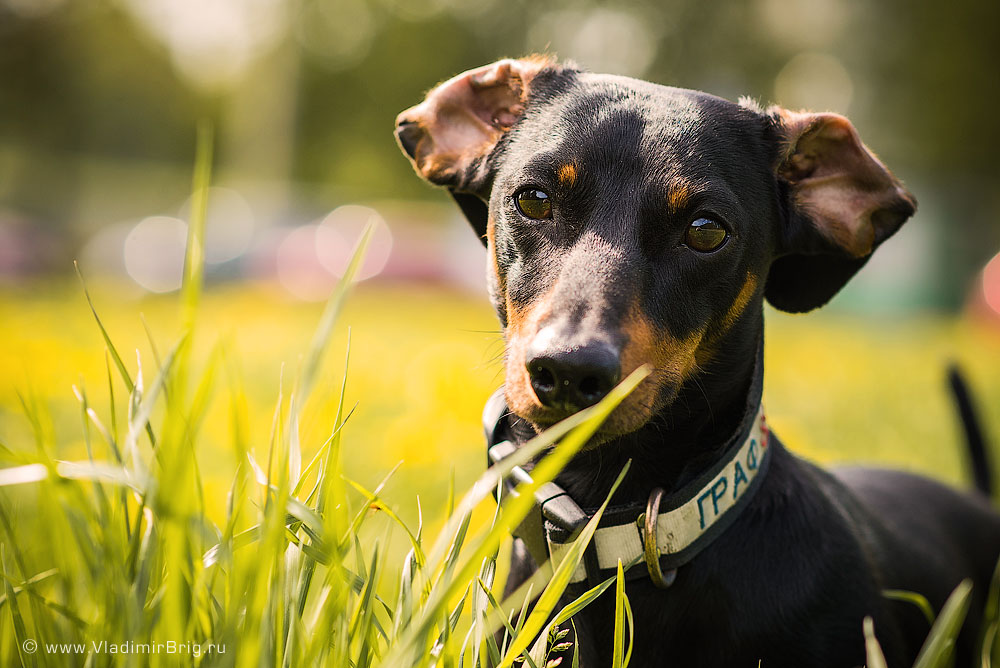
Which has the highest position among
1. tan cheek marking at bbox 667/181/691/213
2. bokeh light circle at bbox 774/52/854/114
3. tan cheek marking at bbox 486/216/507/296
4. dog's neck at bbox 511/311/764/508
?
bokeh light circle at bbox 774/52/854/114

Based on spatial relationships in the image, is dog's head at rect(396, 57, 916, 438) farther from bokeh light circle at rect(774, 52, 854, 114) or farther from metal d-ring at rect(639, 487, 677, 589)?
bokeh light circle at rect(774, 52, 854, 114)

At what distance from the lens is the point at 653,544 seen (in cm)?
175

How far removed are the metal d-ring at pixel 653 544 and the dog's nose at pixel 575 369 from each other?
310 millimetres

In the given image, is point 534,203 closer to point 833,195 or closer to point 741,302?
point 741,302

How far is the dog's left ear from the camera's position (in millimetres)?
2223

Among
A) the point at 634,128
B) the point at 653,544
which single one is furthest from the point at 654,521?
the point at 634,128

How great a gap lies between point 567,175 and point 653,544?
34.3 inches

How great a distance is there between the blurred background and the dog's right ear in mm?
418

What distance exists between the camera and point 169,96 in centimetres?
4441

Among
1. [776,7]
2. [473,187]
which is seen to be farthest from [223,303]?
[776,7]

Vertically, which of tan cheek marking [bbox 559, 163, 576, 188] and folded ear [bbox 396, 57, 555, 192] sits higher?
folded ear [bbox 396, 57, 555, 192]

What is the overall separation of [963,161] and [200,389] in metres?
24.7

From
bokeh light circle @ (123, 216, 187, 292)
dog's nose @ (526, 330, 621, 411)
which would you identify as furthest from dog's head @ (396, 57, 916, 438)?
bokeh light circle @ (123, 216, 187, 292)

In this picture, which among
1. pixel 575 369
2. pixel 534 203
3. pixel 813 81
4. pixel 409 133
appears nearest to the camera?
pixel 575 369
